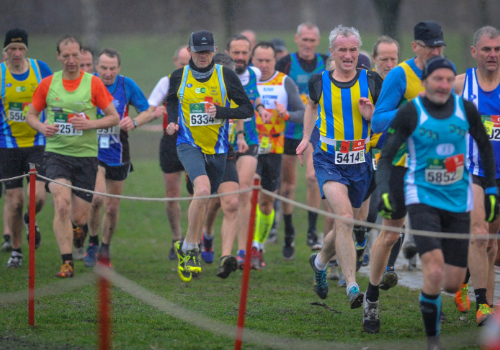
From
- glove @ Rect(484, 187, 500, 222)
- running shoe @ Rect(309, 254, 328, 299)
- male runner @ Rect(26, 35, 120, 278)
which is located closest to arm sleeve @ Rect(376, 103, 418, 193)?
glove @ Rect(484, 187, 500, 222)

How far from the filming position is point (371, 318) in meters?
5.77

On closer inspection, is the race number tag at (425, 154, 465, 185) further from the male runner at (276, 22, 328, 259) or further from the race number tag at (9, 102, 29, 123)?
the race number tag at (9, 102, 29, 123)

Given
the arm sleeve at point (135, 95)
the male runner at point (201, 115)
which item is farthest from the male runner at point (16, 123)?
the male runner at point (201, 115)

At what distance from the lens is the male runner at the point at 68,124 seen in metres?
8.04

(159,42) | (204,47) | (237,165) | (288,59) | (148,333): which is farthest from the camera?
(159,42)

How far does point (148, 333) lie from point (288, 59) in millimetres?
6138

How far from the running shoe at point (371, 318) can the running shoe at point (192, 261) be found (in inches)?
95.9

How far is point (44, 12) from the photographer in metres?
37.0

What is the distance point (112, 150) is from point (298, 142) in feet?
8.81

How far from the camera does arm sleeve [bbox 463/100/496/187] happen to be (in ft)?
16.6

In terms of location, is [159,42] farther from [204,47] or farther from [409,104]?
[409,104]

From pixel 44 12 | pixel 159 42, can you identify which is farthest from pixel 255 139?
pixel 44 12

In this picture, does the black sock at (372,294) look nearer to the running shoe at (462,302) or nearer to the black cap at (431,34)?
the running shoe at (462,302)

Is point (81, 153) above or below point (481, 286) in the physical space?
above
